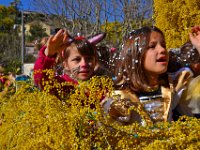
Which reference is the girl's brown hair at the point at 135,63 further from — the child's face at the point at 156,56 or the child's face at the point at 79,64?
the child's face at the point at 79,64

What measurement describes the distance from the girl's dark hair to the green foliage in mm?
3453

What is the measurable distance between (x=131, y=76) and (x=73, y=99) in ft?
1.70

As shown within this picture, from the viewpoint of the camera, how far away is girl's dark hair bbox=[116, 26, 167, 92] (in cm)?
157

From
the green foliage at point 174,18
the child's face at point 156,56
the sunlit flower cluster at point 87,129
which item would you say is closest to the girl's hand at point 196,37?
the child's face at point 156,56

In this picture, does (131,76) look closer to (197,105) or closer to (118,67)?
(118,67)

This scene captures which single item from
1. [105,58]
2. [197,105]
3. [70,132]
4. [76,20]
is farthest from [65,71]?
[76,20]

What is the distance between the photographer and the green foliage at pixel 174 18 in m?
5.02

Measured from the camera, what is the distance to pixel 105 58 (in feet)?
7.22

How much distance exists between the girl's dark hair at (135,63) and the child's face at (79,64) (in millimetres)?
296

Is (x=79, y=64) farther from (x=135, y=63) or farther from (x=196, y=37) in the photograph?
(x=196, y=37)

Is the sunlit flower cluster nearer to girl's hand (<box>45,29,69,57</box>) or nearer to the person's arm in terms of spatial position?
the person's arm

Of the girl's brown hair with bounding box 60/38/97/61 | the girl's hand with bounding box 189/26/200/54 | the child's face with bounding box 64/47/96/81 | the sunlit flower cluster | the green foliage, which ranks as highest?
the green foliage

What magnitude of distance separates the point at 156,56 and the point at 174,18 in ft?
12.8

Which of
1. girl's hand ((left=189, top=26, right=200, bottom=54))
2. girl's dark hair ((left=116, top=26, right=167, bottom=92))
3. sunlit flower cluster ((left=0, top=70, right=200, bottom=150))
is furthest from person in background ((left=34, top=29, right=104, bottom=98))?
sunlit flower cluster ((left=0, top=70, right=200, bottom=150))
